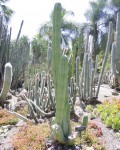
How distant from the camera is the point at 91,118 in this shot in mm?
7539

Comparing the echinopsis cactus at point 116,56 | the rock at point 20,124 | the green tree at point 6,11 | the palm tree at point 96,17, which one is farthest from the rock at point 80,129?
the palm tree at point 96,17

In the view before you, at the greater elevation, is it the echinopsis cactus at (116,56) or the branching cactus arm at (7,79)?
the echinopsis cactus at (116,56)

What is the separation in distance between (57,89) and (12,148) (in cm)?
181

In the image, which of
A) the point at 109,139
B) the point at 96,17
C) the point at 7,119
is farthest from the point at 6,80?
the point at 96,17

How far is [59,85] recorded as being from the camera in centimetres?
518

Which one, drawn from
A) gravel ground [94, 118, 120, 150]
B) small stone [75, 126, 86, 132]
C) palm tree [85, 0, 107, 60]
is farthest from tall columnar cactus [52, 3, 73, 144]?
palm tree [85, 0, 107, 60]

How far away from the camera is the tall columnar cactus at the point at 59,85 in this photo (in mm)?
5070

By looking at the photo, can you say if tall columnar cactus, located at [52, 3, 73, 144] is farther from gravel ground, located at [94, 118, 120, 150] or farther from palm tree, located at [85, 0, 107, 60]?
palm tree, located at [85, 0, 107, 60]

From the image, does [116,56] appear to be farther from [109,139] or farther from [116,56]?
[109,139]

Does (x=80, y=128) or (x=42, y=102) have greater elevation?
(x=42, y=102)

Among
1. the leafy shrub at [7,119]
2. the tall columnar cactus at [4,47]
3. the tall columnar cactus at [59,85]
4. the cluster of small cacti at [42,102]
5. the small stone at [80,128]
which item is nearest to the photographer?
the tall columnar cactus at [59,85]

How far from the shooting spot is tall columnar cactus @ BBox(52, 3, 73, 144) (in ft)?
16.6

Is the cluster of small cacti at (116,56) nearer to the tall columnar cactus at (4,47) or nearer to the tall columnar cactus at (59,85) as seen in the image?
→ the tall columnar cactus at (4,47)

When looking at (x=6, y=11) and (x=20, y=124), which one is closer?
(x=20, y=124)
